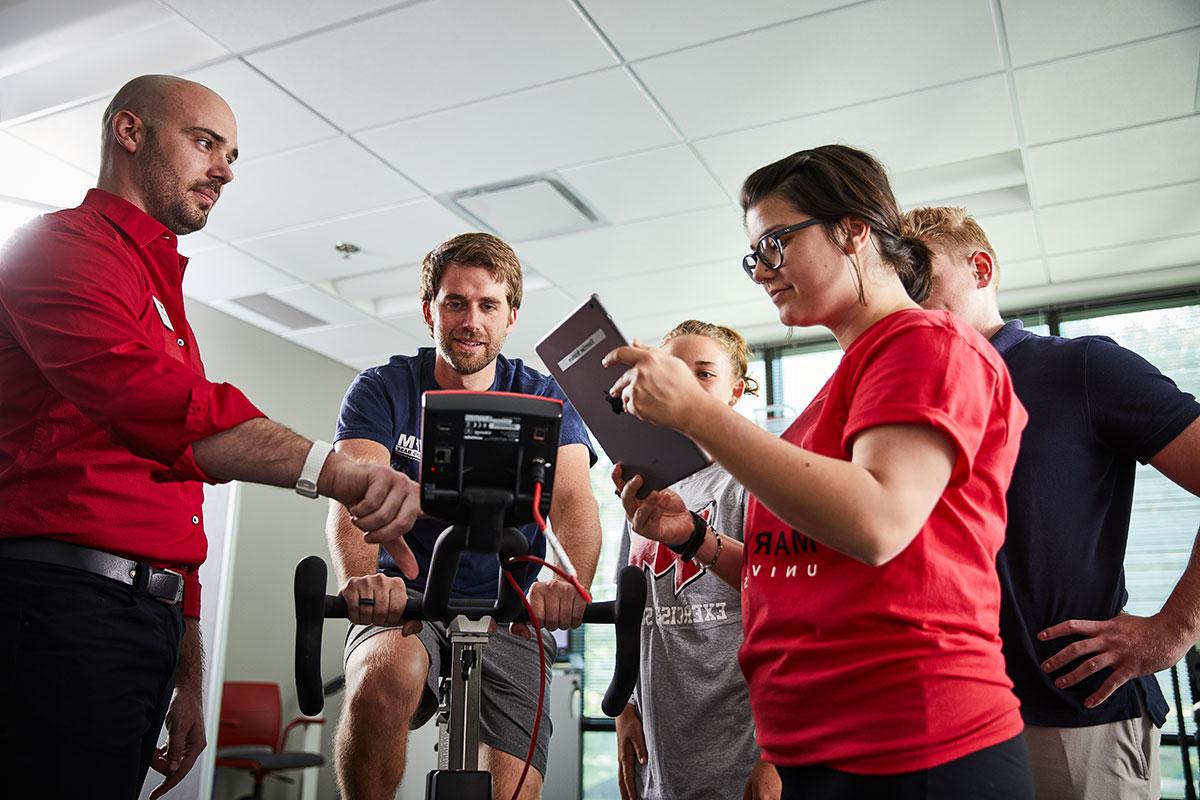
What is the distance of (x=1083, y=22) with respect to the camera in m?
2.88

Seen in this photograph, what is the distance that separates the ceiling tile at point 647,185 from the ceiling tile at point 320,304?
74.5 inches

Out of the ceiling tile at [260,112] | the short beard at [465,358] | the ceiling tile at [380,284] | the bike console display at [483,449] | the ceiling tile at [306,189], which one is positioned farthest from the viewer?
the ceiling tile at [380,284]

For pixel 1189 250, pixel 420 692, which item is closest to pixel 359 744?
pixel 420 692

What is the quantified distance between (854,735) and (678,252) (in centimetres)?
383

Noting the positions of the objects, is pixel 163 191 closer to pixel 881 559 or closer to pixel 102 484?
pixel 102 484

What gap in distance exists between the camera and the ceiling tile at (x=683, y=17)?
2.79 m

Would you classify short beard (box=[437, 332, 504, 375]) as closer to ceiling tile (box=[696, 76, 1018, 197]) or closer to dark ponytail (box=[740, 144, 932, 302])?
dark ponytail (box=[740, 144, 932, 302])

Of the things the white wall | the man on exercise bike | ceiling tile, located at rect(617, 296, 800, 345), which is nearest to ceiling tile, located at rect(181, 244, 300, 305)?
the white wall

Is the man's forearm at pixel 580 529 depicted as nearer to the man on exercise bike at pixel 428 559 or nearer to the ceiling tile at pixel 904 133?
the man on exercise bike at pixel 428 559

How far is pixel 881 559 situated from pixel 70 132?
3701 mm

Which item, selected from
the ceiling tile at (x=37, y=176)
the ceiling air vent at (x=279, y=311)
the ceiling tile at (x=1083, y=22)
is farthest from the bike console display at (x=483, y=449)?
the ceiling air vent at (x=279, y=311)

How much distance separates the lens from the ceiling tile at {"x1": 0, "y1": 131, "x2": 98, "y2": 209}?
12.0 feet

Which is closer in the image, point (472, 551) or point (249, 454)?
point (472, 551)

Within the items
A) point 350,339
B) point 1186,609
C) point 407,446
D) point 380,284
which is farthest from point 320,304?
point 1186,609
